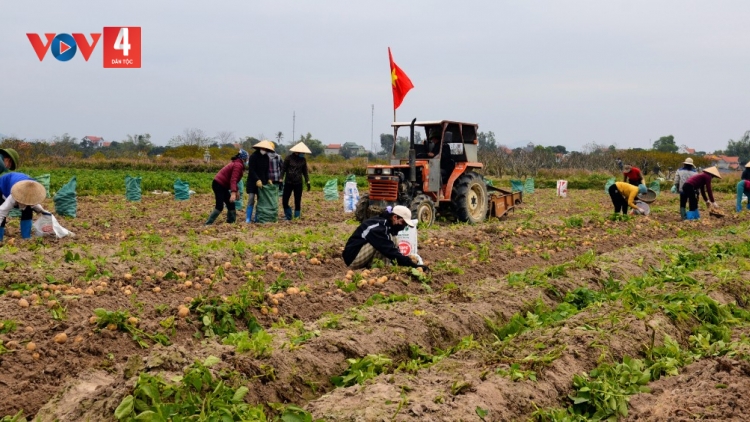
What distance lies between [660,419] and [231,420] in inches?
91.8

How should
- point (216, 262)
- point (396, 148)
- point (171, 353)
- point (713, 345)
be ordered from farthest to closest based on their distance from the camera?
1. point (396, 148)
2. point (216, 262)
3. point (713, 345)
4. point (171, 353)

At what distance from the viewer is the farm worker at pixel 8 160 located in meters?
10.1

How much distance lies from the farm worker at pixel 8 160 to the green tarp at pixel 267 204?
413 centimetres

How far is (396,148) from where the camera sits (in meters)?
13.1

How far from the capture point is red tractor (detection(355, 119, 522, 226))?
1216 cm

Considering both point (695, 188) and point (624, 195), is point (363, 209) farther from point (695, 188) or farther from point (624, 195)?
point (695, 188)

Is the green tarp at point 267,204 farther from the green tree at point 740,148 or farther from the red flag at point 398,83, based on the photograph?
the green tree at point 740,148

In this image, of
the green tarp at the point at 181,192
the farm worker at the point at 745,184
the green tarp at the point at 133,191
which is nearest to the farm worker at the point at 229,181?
the green tarp at the point at 181,192

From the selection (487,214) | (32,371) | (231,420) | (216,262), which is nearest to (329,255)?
(216,262)

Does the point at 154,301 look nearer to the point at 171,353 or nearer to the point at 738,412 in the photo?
the point at 171,353

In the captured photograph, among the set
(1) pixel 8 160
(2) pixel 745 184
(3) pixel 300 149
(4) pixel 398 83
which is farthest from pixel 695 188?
(1) pixel 8 160

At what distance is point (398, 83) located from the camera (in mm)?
13594

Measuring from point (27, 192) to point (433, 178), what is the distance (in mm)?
6636

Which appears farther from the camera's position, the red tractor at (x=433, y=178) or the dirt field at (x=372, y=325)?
the red tractor at (x=433, y=178)
